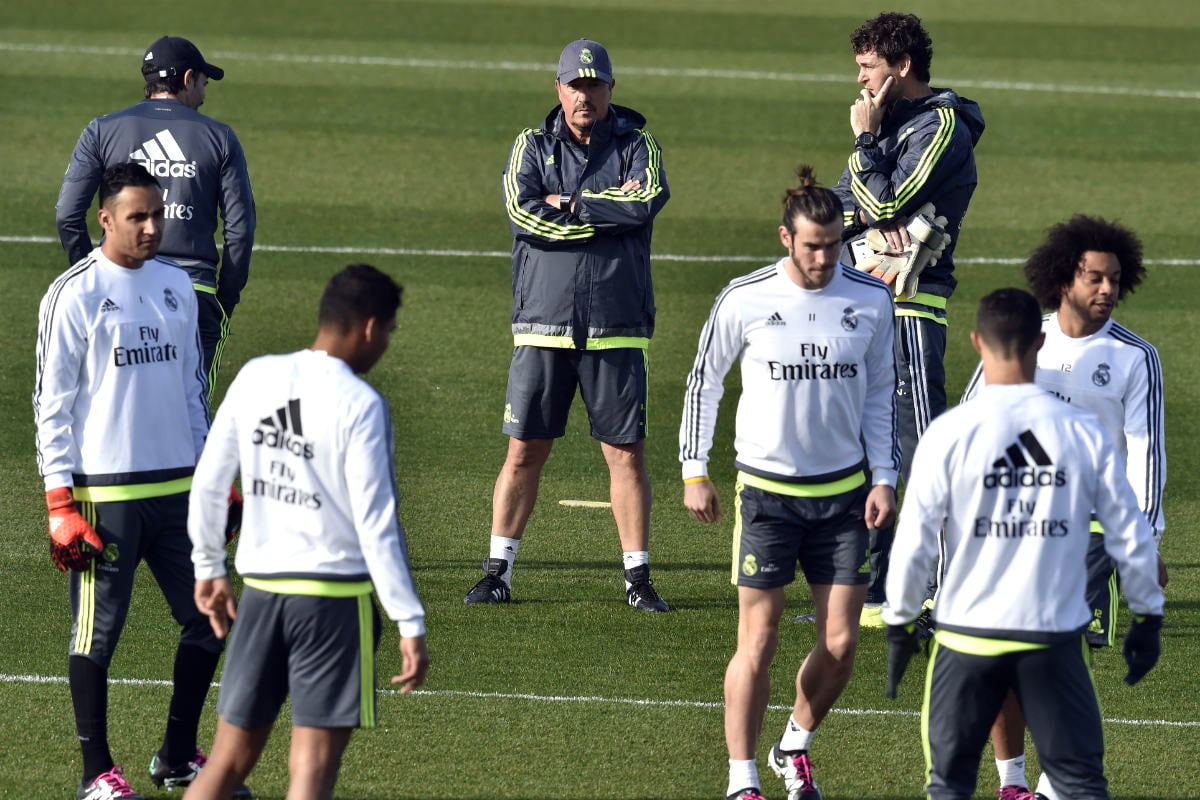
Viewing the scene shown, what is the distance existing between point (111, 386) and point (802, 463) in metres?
2.36

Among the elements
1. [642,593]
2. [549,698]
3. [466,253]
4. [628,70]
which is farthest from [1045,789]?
[628,70]

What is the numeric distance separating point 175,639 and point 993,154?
13650 millimetres

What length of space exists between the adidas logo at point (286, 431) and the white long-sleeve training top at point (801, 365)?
174 cm

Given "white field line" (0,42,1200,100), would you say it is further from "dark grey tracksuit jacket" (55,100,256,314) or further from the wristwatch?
the wristwatch

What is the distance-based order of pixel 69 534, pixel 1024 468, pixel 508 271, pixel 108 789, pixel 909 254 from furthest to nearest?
1. pixel 508 271
2. pixel 909 254
3. pixel 108 789
4. pixel 69 534
5. pixel 1024 468

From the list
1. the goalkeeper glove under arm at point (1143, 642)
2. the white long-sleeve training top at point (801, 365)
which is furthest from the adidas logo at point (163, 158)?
the goalkeeper glove under arm at point (1143, 642)

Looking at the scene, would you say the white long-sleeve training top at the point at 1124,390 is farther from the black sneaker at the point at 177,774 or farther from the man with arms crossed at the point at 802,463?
the black sneaker at the point at 177,774

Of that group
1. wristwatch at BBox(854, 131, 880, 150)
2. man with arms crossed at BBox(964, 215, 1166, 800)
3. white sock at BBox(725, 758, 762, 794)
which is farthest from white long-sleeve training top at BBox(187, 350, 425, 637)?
wristwatch at BBox(854, 131, 880, 150)

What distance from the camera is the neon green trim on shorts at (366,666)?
504 cm

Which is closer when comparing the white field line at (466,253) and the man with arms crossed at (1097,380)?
the man with arms crossed at (1097,380)

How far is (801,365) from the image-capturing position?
619cm

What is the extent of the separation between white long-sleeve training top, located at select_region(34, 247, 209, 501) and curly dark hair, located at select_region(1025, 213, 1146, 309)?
9.96ft

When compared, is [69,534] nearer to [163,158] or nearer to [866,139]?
[163,158]

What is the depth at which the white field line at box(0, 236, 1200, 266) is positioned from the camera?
15.7m
